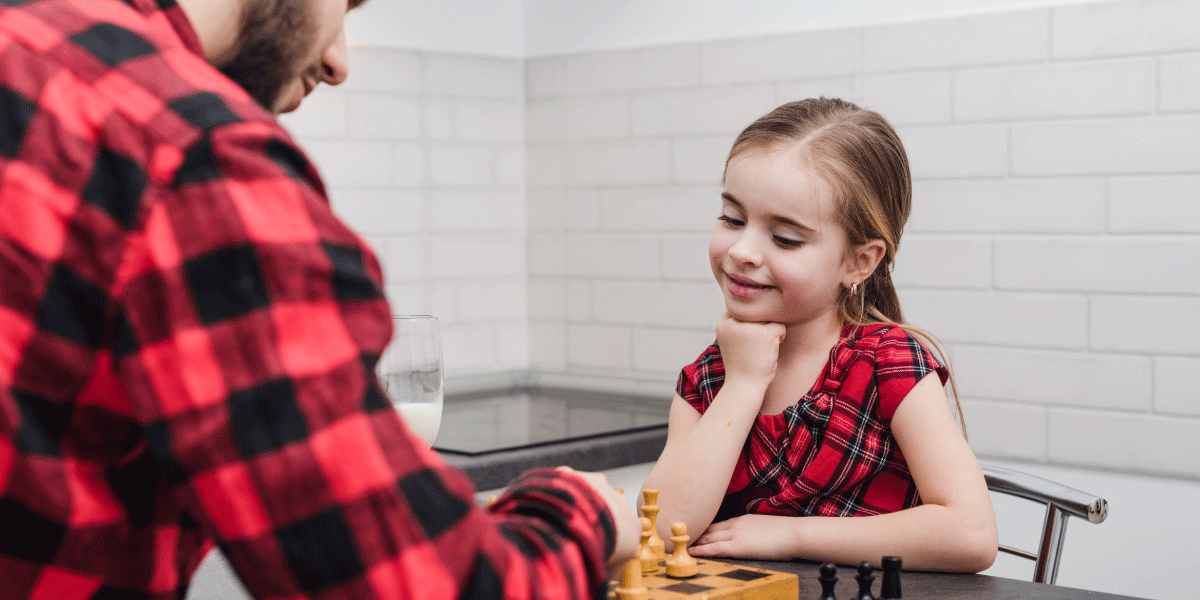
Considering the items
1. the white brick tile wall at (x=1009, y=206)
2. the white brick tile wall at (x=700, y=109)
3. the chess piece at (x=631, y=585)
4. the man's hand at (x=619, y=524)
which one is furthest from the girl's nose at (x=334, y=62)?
the white brick tile wall at (x=700, y=109)

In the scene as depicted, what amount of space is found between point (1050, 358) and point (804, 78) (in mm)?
801

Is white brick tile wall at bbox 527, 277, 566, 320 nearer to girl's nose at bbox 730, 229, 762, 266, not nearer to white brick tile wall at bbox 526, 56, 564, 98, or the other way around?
white brick tile wall at bbox 526, 56, 564, 98

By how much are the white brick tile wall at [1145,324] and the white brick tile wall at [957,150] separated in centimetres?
34

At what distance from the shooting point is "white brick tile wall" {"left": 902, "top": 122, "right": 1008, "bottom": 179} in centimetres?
220

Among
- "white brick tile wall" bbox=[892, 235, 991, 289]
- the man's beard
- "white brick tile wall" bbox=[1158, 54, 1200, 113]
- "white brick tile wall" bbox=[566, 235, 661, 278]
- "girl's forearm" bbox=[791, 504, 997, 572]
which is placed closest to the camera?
the man's beard

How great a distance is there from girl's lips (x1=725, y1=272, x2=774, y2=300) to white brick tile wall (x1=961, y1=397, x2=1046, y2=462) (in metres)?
1.07

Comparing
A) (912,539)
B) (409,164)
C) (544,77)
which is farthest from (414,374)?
(544,77)

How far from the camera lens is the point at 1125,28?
2.04m

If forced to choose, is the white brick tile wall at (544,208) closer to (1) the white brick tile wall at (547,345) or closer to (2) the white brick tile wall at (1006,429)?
(1) the white brick tile wall at (547,345)

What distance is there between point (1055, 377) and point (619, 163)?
3.87ft

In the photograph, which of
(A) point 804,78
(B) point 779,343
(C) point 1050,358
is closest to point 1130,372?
(C) point 1050,358

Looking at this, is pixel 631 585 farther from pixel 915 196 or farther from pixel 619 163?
pixel 619 163

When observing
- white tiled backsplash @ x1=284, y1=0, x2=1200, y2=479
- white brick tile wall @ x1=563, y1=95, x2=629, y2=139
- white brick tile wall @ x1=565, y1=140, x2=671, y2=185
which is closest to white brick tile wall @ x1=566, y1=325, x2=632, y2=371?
white tiled backsplash @ x1=284, y1=0, x2=1200, y2=479

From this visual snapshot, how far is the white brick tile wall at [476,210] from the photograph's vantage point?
2.81m
